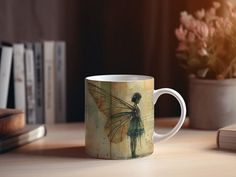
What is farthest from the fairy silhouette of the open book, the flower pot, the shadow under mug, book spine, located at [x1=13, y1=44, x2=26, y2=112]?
book spine, located at [x1=13, y1=44, x2=26, y2=112]

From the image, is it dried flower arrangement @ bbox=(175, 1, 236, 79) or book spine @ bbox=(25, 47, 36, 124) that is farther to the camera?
book spine @ bbox=(25, 47, 36, 124)

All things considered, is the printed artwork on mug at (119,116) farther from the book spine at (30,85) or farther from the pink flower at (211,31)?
the book spine at (30,85)

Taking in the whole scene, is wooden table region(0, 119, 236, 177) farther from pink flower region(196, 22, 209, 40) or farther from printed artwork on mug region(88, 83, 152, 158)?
pink flower region(196, 22, 209, 40)

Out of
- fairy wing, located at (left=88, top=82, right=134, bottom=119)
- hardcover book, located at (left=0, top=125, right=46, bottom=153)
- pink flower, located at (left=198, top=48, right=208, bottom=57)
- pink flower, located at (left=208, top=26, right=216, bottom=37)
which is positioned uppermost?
pink flower, located at (left=208, top=26, right=216, bottom=37)

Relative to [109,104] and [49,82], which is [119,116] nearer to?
[109,104]

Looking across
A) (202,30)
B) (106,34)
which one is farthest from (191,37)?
(106,34)

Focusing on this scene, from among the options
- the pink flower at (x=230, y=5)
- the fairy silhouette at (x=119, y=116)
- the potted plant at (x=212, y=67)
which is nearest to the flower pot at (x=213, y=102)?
the potted plant at (x=212, y=67)
